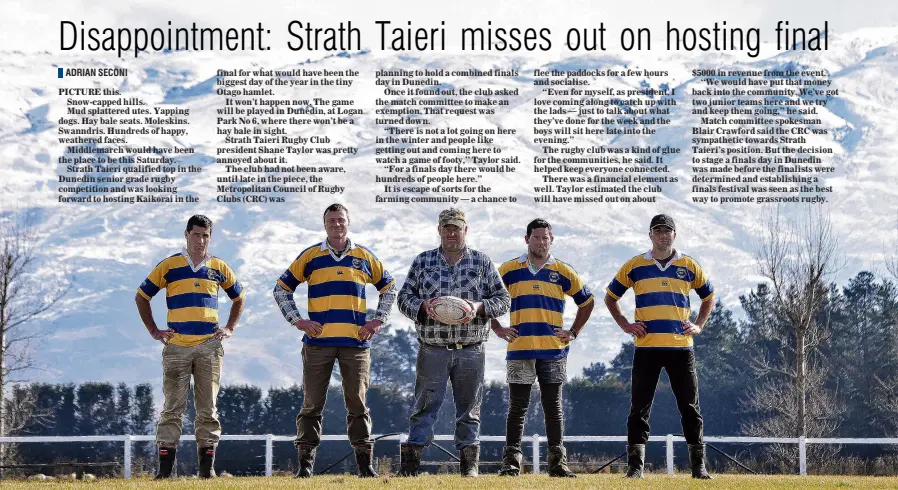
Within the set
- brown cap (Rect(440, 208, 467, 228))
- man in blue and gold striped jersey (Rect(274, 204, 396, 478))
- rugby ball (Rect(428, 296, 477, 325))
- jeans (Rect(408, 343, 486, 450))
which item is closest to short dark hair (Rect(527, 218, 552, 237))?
brown cap (Rect(440, 208, 467, 228))

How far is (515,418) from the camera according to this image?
1154 centimetres

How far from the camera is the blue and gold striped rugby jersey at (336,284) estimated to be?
11.4 meters

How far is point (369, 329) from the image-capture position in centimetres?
1126

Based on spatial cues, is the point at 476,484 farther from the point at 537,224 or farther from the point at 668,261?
the point at 668,261

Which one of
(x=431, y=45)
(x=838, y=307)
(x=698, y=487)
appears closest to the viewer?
(x=698, y=487)

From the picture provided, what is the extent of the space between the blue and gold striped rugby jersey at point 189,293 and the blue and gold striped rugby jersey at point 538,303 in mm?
2837

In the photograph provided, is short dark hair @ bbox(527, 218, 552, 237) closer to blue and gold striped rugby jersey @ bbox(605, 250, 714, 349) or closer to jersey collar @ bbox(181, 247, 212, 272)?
blue and gold striped rugby jersey @ bbox(605, 250, 714, 349)

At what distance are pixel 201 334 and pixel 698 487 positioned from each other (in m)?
4.88

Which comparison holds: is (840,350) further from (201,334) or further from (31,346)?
(201,334)

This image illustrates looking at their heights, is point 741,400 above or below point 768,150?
below

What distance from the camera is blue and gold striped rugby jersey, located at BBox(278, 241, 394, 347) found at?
1137 cm

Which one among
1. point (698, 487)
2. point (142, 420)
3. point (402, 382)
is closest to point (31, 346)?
point (142, 420)

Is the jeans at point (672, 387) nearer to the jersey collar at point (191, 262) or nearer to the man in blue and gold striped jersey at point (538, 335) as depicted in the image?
the man in blue and gold striped jersey at point (538, 335)

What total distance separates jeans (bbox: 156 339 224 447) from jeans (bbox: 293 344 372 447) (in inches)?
35.2
